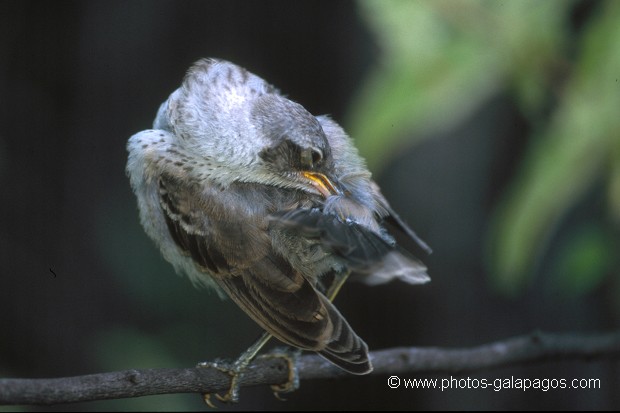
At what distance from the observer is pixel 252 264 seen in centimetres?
270

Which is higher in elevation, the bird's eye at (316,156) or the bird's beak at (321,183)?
the bird's eye at (316,156)

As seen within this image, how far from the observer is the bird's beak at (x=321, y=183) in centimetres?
229

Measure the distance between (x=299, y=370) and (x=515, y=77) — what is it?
3.81 ft

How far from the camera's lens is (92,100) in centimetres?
478

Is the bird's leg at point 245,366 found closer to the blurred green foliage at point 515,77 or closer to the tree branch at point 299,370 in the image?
the tree branch at point 299,370

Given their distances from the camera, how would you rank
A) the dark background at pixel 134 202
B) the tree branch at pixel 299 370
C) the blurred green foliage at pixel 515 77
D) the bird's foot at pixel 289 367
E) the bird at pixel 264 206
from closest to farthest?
the tree branch at pixel 299 370, the bird at pixel 264 206, the blurred green foliage at pixel 515 77, the bird's foot at pixel 289 367, the dark background at pixel 134 202

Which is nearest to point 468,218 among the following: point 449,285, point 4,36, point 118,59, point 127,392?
point 449,285

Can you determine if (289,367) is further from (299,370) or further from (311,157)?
(311,157)

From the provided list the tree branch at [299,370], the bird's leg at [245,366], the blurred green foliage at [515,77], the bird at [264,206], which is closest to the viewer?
the tree branch at [299,370]

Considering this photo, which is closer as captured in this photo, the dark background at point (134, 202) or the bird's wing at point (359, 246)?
the bird's wing at point (359, 246)

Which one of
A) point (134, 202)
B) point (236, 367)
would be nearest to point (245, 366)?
point (236, 367)

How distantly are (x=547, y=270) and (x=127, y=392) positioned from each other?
3042mm

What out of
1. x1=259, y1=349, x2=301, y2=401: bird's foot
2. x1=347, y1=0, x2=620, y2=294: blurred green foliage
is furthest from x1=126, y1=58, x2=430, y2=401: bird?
x1=347, y1=0, x2=620, y2=294: blurred green foliage

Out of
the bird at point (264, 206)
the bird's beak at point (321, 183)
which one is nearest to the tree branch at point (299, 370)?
the bird at point (264, 206)
